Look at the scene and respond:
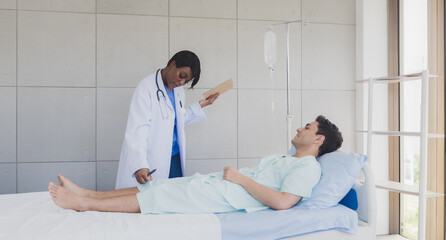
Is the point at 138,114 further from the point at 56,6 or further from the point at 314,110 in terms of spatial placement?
the point at 314,110

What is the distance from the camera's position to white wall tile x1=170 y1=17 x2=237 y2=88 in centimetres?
332

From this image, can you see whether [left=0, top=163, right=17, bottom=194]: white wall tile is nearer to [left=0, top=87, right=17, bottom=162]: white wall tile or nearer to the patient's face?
[left=0, top=87, right=17, bottom=162]: white wall tile

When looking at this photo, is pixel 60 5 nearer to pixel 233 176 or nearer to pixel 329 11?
pixel 233 176

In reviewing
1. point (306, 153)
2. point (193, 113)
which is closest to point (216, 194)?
point (306, 153)

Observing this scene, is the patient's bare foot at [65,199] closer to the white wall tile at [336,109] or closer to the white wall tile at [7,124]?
the white wall tile at [7,124]

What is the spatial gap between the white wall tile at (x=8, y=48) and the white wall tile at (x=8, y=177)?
2.09 ft

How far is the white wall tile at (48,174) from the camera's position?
10.3ft

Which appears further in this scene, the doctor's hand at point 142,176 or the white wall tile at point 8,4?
the white wall tile at point 8,4

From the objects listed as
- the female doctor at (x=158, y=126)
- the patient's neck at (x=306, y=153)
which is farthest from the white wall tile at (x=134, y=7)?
the patient's neck at (x=306, y=153)

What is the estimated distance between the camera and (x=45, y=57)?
10.4 ft

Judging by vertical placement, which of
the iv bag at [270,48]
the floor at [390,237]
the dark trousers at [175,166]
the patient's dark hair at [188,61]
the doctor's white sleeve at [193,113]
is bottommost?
the floor at [390,237]

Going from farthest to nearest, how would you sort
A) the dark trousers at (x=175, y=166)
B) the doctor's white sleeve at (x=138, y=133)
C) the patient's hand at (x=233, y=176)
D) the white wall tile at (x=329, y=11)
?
the white wall tile at (x=329, y=11)
the dark trousers at (x=175, y=166)
the doctor's white sleeve at (x=138, y=133)
the patient's hand at (x=233, y=176)

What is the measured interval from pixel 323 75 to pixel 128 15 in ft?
5.67

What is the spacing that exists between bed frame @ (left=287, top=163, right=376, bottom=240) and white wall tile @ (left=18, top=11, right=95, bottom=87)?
2.17 meters
